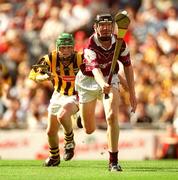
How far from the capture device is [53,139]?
42.5 ft

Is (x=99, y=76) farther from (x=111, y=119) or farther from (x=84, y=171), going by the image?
(x=84, y=171)

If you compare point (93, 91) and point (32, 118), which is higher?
point (93, 91)

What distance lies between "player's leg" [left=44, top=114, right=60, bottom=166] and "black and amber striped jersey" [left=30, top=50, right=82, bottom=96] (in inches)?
18.3

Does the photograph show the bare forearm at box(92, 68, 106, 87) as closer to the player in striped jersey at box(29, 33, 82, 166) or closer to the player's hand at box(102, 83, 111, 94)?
the player's hand at box(102, 83, 111, 94)

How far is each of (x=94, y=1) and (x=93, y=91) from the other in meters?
10.5

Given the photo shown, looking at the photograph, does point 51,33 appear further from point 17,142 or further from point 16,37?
point 17,142

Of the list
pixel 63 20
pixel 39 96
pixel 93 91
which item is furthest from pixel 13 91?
pixel 93 91

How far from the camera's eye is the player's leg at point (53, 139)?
42.2ft

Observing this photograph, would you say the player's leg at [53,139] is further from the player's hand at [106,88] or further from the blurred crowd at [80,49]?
the blurred crowd at [80,49]

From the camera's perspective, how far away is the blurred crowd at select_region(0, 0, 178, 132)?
1858 cm

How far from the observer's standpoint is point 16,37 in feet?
71.0

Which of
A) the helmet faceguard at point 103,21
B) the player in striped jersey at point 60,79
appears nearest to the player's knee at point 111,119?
the helmet faceguard at point 103,21

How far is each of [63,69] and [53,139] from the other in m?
1.02

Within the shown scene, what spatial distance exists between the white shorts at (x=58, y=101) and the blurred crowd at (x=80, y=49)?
15.1 ft
